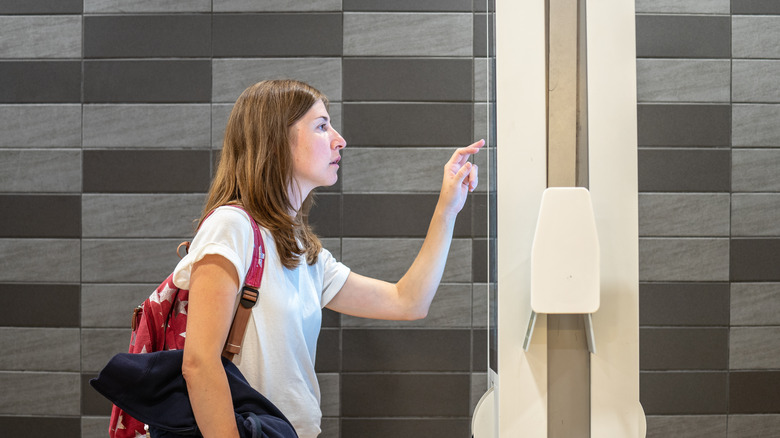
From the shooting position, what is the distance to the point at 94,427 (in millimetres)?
1712

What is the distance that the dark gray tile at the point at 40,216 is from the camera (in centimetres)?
173

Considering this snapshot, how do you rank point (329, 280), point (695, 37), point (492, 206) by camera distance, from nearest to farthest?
point (695, 37)
point (492, 206)
point (329, 280)

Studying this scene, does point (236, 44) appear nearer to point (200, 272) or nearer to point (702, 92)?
point (200, 272)

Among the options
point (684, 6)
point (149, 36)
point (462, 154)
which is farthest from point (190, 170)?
point (684, 6)

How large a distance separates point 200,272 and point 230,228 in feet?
0.27

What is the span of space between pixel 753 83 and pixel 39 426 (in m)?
2.07

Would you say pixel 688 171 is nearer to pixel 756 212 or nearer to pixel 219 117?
pixel 756 212

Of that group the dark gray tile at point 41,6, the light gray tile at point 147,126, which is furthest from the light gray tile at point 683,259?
the dark gray tile at point 41,6

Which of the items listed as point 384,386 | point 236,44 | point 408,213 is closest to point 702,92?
point 408,213

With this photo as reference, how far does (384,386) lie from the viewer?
1.67 meters

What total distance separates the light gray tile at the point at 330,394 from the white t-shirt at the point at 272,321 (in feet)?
2.28

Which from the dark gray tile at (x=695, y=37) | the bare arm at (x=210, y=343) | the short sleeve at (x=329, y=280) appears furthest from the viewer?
the short sleeve at (x=329, y=280)

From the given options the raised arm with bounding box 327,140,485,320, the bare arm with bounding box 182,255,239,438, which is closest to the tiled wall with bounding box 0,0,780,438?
the raised arm with bounding box 327,140,485,320

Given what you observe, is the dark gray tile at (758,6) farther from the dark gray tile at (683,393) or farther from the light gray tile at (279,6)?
the light gray tile at (279,6)
